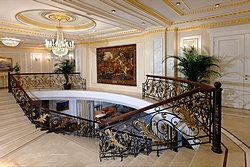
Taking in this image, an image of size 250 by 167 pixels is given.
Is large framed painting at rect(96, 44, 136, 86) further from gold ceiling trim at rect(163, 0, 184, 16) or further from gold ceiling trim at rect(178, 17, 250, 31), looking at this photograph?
gold ceiling trim at rect(163, 0, 184, 16)

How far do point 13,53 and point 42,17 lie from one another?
642 centimetres

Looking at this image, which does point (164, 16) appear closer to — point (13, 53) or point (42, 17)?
point (42, 17)

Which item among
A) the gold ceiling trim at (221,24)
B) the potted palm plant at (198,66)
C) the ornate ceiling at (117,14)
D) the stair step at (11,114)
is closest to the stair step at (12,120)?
the stair step at (11,114)

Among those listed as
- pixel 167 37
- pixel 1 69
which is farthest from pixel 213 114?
pixel 1 69

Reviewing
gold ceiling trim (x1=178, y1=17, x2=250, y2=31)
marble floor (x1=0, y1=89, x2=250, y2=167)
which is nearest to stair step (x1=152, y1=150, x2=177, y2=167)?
marble floor (x1=0, y1=89, x2=250, y2=167)

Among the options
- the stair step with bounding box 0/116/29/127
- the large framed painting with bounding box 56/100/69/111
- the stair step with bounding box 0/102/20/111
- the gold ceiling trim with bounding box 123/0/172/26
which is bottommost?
the large framed painting with bounding box 56/100/69/111

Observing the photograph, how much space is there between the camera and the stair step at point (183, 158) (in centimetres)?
239

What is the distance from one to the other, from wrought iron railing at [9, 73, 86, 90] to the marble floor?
4.97 m

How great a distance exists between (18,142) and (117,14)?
498cm

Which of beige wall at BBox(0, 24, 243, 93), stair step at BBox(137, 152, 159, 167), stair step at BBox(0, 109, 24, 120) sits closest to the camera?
stair step at BBox(137, 152, 159, 167)

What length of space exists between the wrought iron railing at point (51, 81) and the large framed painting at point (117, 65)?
1309mm

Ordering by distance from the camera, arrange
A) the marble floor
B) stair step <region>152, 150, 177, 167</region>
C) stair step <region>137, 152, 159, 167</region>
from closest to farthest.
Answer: stair step <region>152, 150, 177, 167</region>
stair step <region>137, 152, 159, 167</region>
the marble floor

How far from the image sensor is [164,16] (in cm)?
544

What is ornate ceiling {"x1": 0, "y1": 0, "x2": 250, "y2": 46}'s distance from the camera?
14.1 ft
